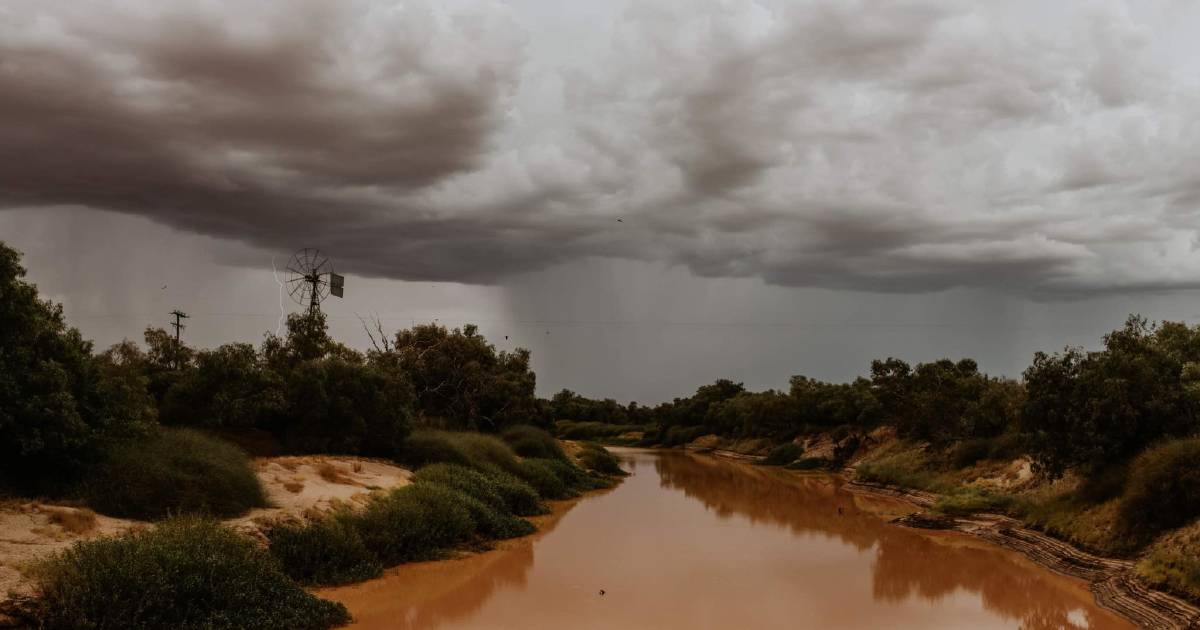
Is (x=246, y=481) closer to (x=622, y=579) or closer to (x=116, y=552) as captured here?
(x=116, y=552)

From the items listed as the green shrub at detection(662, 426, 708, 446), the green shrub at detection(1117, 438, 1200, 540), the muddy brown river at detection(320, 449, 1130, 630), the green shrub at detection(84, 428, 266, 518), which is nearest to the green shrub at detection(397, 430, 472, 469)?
the muddy brown river at detection(320, 449, 1130, 630)

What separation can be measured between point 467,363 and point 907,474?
33.1 m

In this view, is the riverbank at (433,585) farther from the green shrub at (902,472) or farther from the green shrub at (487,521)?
the green shrub at (902,472)

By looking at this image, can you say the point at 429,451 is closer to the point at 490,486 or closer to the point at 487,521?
the point at 490,486

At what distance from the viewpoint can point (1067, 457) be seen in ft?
104

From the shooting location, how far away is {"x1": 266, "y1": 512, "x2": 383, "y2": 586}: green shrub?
22203 mm

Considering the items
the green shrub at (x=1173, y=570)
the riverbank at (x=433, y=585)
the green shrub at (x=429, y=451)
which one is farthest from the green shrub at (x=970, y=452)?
the green shrub at (x=429, y=451)

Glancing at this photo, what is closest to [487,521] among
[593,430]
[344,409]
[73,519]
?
[344,409]

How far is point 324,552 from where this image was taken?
23.2 metres

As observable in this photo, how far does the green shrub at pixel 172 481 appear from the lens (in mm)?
21438

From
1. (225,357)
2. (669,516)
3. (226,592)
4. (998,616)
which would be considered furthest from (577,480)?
(226,592)

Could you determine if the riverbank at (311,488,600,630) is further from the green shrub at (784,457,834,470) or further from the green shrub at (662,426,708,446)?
the green shrub at (662,426,708,446)

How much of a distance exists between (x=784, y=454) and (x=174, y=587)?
68.2 m

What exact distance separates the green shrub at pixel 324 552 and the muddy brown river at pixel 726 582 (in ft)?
1.84
